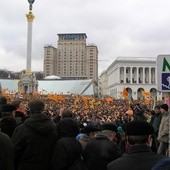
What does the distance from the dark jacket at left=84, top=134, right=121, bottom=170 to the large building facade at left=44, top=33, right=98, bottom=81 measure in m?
168

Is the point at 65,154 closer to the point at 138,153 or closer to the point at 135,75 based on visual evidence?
the point at 138,153

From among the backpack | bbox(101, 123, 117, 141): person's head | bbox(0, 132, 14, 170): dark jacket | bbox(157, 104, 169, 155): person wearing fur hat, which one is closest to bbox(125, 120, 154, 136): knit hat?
bbox(0, 132, 14, 170): dark jacket

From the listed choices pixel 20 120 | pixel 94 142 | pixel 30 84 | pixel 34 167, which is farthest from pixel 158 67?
pixel 30 84

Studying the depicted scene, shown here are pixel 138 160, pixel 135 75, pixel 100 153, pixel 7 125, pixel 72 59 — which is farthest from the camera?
pixel 72 59

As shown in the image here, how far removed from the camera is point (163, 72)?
15.9ft

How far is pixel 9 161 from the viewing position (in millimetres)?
3920

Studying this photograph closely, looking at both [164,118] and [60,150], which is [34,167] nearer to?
[60,150]

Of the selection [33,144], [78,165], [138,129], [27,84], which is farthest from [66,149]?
[27,84]

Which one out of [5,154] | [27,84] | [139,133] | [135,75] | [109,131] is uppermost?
[135,75]

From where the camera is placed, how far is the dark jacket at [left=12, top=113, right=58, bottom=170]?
4773 millimetres

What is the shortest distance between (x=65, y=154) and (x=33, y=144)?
0.44 metres

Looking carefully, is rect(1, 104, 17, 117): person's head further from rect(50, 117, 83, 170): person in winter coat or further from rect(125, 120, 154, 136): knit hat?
rect(125, 120, 154, 136): knit hat

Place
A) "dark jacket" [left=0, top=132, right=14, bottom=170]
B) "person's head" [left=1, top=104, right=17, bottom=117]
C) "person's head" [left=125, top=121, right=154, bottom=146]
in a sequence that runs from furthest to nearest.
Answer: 1. "person's head" [left=1, top=104, right=17, bottom=117]
2. "dark jacket" [left=0, top=132, right=14, bottom=170]
3. "person's head" [left=125, top=121, right=154, bottom=146]

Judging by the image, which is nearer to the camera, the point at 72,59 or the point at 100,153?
the point at 100,153
